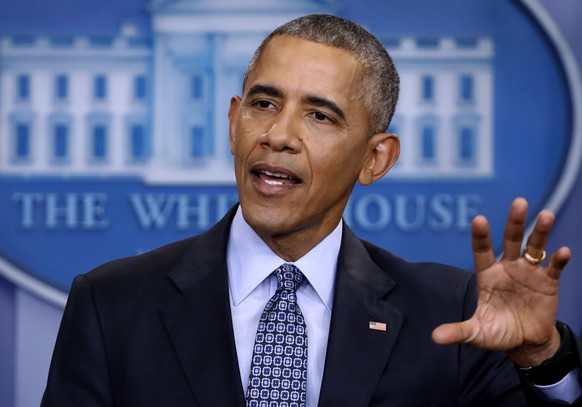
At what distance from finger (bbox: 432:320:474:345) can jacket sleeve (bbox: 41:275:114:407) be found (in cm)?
65

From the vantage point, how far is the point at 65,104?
3.04 meters

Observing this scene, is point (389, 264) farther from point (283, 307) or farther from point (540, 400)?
point (540, 400)

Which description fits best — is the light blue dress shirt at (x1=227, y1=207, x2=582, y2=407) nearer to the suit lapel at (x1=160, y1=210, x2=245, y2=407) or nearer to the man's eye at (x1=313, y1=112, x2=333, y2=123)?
the suit lapel at (x1=160, y1=210, x2=245, y2=407)

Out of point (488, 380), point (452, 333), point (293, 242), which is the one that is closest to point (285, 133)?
point (293, 242)


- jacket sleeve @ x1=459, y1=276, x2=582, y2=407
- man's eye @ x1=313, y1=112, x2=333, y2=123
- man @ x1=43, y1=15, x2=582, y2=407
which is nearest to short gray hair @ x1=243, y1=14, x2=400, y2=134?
man @ x1=43, y1=15, x2=582, y2=407

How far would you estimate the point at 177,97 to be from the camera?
3029 mm

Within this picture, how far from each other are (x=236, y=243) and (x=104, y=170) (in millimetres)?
1171

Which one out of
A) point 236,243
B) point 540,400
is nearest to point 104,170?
point 236,243

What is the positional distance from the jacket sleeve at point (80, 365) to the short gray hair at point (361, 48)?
2.04ft

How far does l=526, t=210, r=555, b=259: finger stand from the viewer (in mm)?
1557

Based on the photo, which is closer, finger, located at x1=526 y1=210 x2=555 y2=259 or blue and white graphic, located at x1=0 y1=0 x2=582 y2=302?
finger, located at x1=526 y1=210 x2=555 y2=259

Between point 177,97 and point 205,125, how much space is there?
0.13 meters

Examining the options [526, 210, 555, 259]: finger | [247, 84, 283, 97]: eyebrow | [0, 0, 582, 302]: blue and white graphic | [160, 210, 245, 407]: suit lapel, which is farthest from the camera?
[0, 0, 582, 302]: blue and white graphic

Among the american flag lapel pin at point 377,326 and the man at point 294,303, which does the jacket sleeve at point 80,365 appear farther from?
the american flag lapel pin at point 377,326
